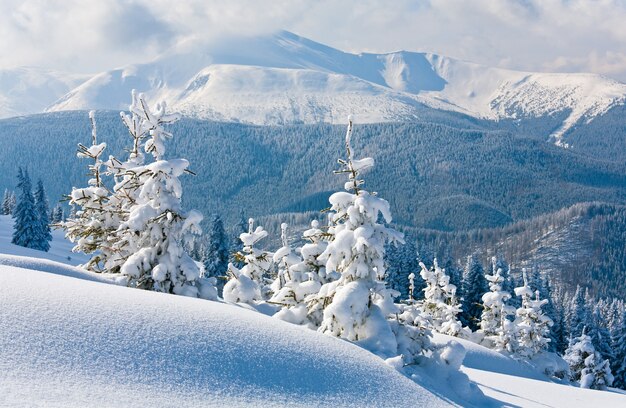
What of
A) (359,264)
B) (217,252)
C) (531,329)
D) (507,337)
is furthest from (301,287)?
(217,252)

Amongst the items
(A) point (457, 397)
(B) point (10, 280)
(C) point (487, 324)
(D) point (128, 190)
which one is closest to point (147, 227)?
(D) point (128, 190)

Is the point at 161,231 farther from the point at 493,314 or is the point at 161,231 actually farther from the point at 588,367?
the point at 588,367

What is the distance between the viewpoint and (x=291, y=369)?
34.0 ft

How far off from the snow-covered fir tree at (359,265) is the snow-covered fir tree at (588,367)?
129 feet

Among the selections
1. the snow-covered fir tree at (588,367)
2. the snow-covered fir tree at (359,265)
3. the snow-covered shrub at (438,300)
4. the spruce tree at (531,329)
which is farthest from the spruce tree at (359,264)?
the snow-covered fir tree at (588,367)

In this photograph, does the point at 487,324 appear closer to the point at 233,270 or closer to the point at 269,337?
the point at 233,270

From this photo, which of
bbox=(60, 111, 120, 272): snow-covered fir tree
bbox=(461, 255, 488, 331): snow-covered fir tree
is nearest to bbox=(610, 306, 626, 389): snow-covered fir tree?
bbox=(461, 255, 488, 331): snow-covered fir tree

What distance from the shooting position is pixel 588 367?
4909 cm

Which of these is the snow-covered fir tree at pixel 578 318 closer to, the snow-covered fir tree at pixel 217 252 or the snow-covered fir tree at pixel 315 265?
the snow-covered fir tree at pixel 217 252

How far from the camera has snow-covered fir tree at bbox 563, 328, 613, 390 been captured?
47.9 metres

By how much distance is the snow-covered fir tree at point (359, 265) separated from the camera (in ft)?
46.0

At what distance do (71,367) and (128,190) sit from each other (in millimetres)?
10646

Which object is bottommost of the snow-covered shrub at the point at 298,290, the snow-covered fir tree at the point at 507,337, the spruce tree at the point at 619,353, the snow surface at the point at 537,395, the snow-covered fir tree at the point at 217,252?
the spruce tree at the point at 619,353

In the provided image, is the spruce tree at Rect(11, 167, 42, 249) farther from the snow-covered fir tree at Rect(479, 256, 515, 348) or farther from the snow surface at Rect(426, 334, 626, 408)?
the snow surface at Rect(426, 334, 626, 408)
